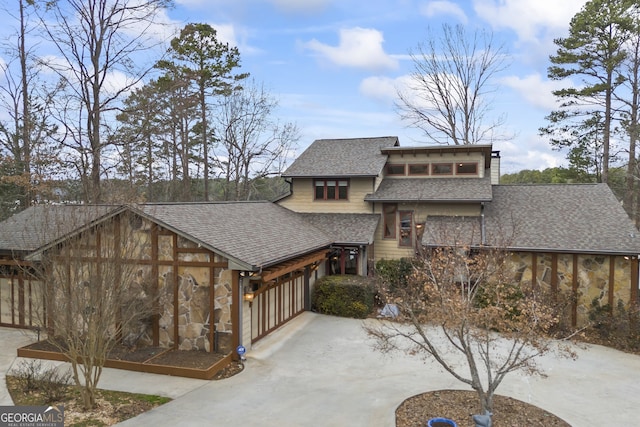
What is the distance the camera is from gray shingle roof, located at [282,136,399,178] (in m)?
18.5

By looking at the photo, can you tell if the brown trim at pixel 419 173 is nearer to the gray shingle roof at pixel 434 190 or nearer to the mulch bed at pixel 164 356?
the gray shingle roof at pixel 434 190

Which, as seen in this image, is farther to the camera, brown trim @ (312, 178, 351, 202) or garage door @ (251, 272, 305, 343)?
brown trim @ (312, 178, 351, 202)

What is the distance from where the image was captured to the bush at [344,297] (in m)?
14.4

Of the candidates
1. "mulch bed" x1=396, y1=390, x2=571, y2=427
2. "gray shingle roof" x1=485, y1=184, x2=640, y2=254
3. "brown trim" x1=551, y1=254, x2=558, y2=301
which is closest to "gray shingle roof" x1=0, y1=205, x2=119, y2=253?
"mulch bed" x1=396, y1=390, x2=571, y2=427

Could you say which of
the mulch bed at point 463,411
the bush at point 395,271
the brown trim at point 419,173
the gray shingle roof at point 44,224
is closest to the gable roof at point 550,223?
the bush at point 395,271

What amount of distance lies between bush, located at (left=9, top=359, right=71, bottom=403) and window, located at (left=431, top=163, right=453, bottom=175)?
16.1 m

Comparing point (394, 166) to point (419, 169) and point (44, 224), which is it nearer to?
point (419, 169)

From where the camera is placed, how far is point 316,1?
44.4 ft

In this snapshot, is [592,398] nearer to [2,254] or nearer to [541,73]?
[2,254]

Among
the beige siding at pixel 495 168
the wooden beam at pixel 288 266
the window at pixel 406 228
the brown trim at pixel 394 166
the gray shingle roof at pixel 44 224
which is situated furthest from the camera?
the beige siding at pixel 495 168

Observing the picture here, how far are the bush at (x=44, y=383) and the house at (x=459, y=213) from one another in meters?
10.4

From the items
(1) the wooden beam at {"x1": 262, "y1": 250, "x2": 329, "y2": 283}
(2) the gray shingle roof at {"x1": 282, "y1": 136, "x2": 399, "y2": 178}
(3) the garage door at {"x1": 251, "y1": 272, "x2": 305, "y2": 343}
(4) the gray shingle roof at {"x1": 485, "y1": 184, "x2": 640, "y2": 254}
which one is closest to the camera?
(1) the wooden beam at {"x1": 262, "y1": 250, "x2": 329, "y2": 283}

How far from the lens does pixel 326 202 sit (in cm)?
1892

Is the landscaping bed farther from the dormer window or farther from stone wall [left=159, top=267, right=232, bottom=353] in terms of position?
the dormer window
